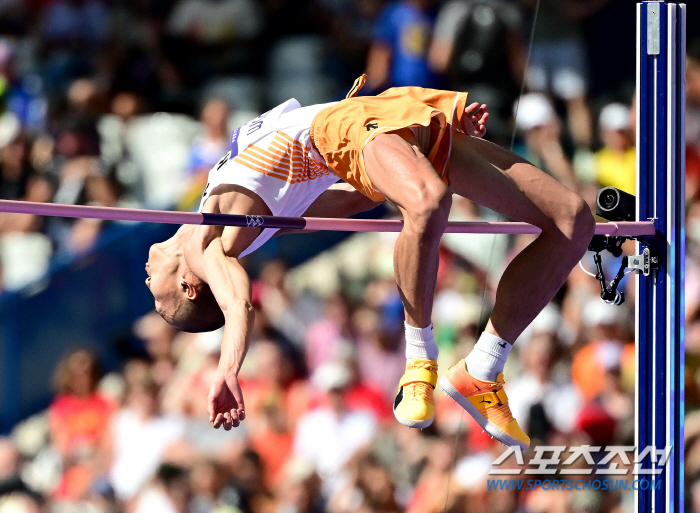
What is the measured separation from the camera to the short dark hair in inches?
150

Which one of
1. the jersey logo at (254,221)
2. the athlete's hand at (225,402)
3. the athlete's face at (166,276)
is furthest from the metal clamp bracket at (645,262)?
the athlete's face at (166,276)

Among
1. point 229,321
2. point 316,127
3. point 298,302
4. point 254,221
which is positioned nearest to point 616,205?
point 316,127

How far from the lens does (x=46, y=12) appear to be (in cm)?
764

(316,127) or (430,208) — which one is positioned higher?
(316,127)

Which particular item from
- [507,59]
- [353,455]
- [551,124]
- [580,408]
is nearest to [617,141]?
[551,124]

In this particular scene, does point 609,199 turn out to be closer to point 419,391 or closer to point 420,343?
point 420,343

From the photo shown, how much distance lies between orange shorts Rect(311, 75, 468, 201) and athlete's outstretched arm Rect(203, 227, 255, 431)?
1.56 ft

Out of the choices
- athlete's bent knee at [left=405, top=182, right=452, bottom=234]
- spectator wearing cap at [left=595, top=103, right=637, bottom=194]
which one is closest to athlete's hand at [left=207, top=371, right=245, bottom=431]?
athlete's bent knee at [left=405, top=182, right=452, bottom=234]

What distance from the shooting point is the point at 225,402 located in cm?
298

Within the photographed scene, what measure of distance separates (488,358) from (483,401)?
5.7 inches

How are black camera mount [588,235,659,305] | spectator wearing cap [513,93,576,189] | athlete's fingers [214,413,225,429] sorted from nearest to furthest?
1. athlete's fingers [214,413,225,429]
2. black camera mount [588,235,659,305]
3. spectator wearing cap [513,93,576,189]

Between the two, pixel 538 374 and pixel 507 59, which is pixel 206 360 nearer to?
pixel 538 374

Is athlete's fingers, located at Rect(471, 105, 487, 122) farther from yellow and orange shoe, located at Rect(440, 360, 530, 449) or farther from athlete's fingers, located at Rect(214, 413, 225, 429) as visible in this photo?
athlete's fingers, located at Rect(214, 413, 225, 429)

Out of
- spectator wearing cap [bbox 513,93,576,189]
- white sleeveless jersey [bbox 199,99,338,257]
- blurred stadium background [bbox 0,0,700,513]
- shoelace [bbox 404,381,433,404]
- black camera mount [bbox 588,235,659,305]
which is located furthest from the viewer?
spectator wearing cap [bbox 513,93,576,189]
